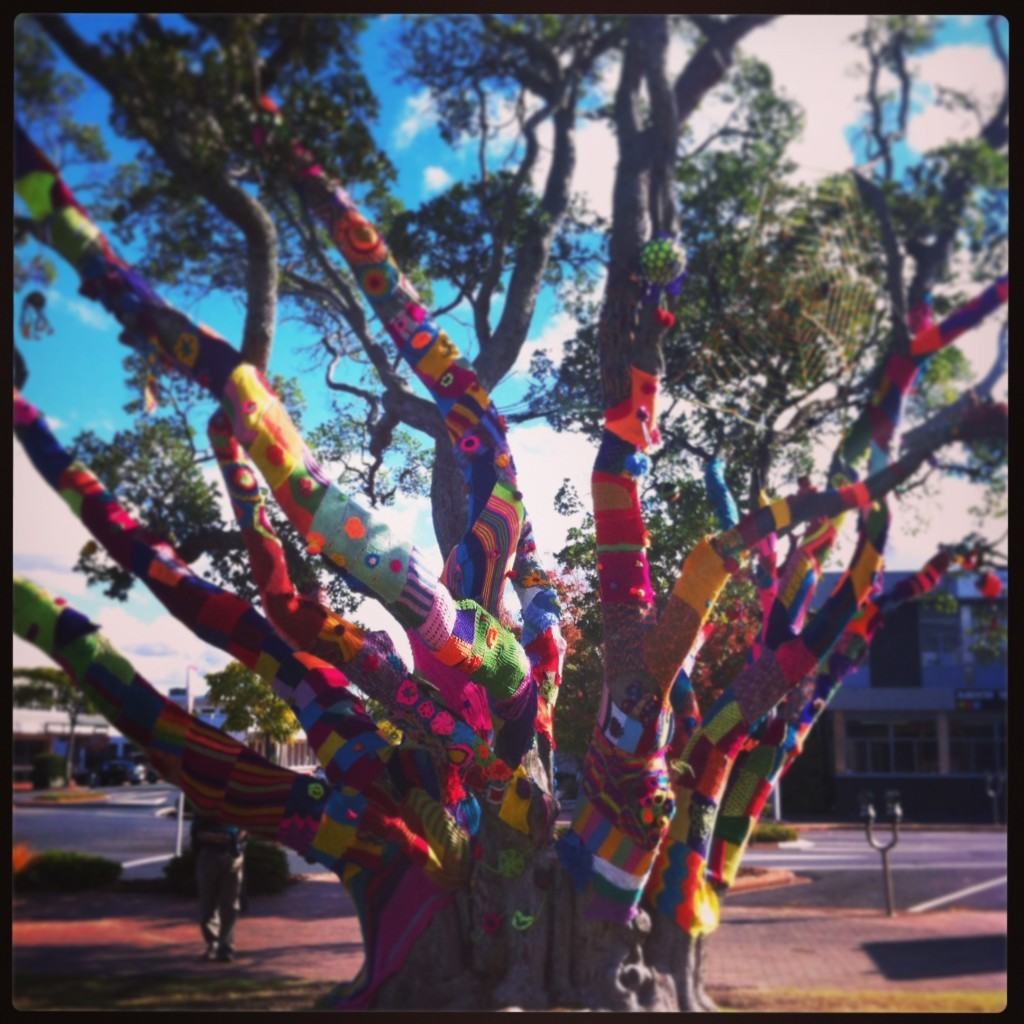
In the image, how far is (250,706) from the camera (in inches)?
172

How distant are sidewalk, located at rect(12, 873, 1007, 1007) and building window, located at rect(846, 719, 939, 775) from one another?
0.57m

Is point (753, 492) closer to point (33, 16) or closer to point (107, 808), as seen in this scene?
point (107, 808)

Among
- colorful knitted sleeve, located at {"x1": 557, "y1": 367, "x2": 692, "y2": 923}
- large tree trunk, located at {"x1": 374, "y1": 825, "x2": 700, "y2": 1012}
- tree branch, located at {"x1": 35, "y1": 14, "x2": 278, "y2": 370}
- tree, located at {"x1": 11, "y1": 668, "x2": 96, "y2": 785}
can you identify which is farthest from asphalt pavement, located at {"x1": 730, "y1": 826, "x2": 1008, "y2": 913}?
tree branch, located at {"x1": 35, "y1": 14, "x2": 278, "y2": 370}

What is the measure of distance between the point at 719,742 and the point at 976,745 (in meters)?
1.01

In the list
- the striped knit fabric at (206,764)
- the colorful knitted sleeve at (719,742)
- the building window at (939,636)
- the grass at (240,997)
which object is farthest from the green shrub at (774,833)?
the striped knit fabric at (206,764)

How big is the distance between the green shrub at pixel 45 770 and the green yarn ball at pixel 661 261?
9.75 ft

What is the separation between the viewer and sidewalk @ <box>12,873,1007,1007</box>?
3.96 meters

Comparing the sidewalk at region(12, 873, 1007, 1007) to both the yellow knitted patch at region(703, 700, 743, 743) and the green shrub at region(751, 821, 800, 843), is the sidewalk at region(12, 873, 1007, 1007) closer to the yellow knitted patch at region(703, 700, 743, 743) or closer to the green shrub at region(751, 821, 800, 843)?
the green shrub at region(751, 821, 800, 843)

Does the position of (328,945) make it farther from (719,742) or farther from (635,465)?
(635,465)

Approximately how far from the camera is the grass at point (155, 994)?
151 inches

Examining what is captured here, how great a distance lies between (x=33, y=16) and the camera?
383cm

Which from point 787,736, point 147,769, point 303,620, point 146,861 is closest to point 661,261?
point 303,620

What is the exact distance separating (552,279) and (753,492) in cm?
120

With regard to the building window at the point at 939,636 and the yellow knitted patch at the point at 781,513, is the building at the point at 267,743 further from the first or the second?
the building window at the point at 939,636
